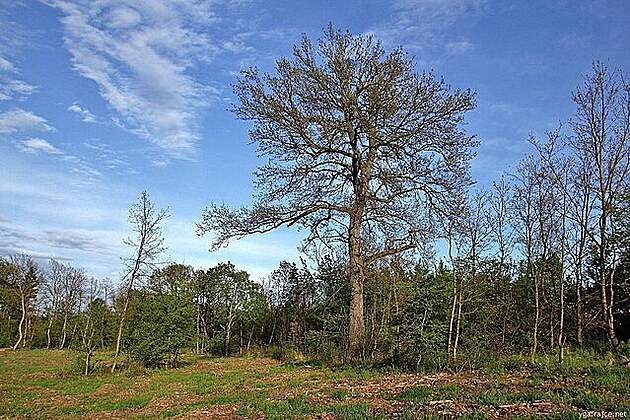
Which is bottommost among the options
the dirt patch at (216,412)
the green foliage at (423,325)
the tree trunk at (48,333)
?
the tree trunk at (48,333)

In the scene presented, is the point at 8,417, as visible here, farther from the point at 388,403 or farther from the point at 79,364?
the point at 79,364

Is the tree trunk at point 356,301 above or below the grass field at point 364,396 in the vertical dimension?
above

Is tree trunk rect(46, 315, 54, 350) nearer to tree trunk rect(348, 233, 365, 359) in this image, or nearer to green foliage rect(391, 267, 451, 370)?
tree trunk rect(348, 233, 365, 359)

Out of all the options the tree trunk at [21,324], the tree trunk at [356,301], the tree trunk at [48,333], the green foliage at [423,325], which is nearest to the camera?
the green foliage at [423,325]

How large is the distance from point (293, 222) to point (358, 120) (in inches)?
166

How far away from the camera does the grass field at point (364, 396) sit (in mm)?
7000

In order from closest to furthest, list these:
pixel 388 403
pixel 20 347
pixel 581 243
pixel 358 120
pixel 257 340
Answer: pixel 388 403
pixel 581 243
pixel 358 120
pixel 257 340
pixel 20 347

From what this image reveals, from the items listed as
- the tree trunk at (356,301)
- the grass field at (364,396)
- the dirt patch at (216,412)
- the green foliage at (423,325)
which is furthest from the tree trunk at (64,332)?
the dirt patch at (216,412)

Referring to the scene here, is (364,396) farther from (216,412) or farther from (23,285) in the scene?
(23,285)

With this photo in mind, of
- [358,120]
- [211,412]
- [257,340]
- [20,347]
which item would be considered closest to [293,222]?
[358,120]

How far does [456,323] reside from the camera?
601 inches

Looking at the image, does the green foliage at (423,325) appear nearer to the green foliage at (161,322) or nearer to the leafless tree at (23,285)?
the green foliage at (161,322)

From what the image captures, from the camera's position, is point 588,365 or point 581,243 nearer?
point 588,365

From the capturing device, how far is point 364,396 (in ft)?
29.7
